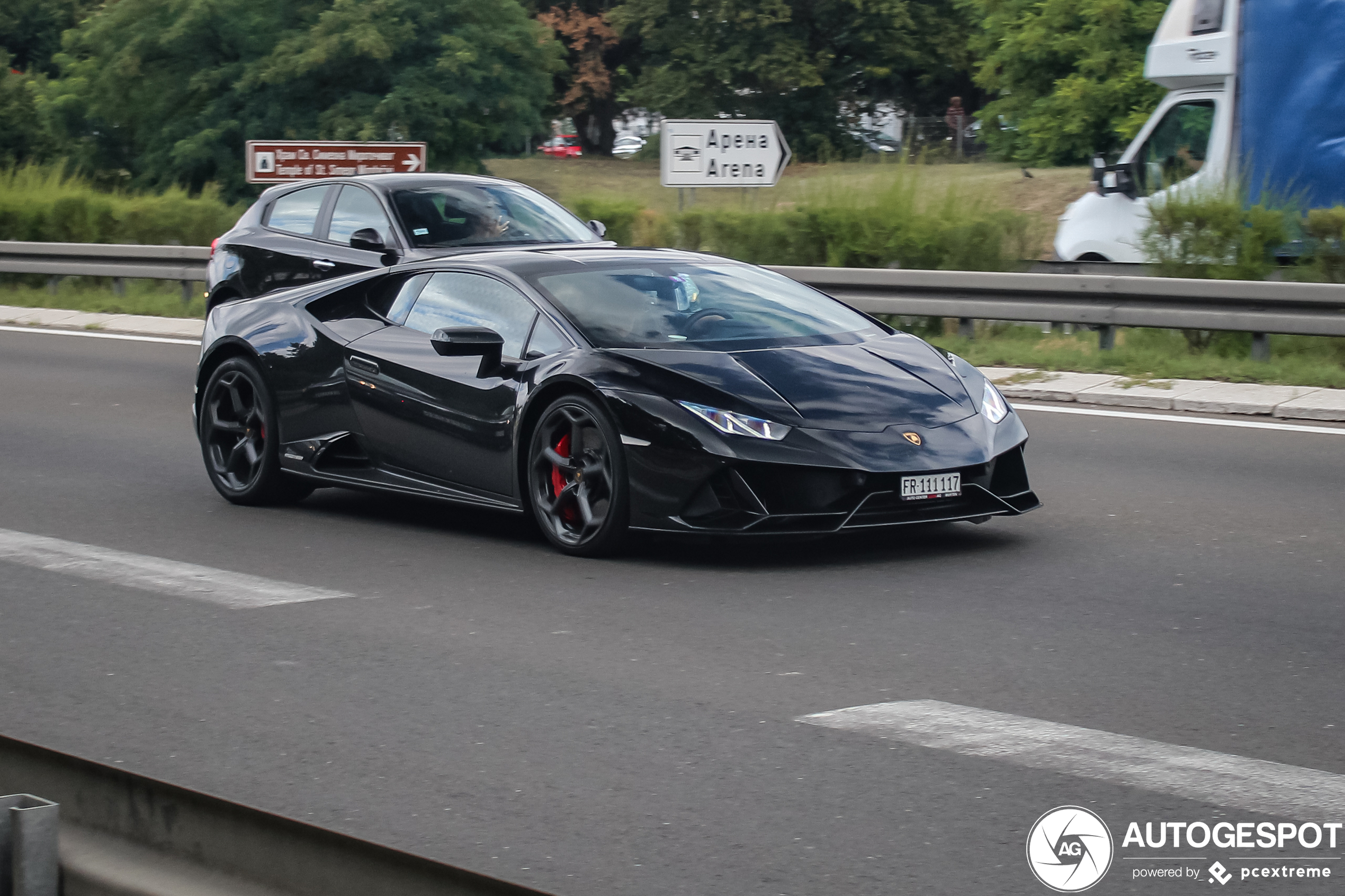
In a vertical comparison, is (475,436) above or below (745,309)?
below

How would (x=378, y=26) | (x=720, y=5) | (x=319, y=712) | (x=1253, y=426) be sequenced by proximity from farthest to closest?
(x=720, y=5) < (x=378, y=26) < (x=1253, y=426) < (x=319, y=712)

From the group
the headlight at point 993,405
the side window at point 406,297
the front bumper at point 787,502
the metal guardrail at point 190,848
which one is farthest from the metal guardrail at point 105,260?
the metal guardrail at point 190,848

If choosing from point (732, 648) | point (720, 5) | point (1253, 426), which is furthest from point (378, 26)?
point (732, 648)

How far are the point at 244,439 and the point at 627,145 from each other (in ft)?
256

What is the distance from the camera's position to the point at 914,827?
4.14m

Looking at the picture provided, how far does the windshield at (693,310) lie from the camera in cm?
766

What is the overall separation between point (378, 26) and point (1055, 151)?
19418mm

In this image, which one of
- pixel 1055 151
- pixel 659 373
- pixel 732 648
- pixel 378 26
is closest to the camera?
pixel 732 648

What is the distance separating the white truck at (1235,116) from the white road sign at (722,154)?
297cm

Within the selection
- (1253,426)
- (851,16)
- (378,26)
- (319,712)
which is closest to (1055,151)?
(378,26)

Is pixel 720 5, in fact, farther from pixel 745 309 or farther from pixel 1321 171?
pixel 745 309

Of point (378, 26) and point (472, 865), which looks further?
point (378, 26)

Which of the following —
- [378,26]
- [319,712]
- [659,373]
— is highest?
[378,26]

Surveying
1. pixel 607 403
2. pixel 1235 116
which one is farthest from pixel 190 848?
pixel 1235 116
